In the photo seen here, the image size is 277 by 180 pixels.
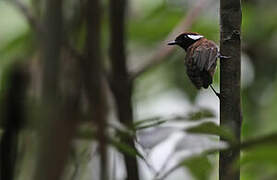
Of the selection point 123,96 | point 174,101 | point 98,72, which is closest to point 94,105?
point 98,72

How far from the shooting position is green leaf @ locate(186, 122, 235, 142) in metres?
1.19

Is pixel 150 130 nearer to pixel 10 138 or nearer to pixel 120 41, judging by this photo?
pixel 120 41

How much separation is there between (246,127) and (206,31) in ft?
1.93

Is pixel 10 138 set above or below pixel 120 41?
below

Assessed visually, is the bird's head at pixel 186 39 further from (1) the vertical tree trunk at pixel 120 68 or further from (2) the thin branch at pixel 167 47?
(1) the vertical tree trunk at pixel 120 68

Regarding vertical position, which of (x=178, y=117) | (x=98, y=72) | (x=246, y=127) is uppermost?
(x=98, y=72)

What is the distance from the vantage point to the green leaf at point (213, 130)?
1.19 metres

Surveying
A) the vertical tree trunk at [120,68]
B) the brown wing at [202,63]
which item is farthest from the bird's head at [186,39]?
the vertical tree trunk at [120,68]

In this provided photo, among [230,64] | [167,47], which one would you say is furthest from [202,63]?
[230,64]

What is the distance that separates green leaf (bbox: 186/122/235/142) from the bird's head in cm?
124

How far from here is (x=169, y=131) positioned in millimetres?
1628

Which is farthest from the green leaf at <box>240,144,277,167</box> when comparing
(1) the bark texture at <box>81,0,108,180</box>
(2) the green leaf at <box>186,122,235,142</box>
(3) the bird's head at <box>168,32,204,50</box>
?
(3) the bird's head at <box>168,32,204,50</box>

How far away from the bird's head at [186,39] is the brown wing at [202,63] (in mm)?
137

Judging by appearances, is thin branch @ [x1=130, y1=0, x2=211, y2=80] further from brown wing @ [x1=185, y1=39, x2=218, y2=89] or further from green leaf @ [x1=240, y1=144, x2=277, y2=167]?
green leaf @ [x1=240, y1=144, x2=277, y2=167]
